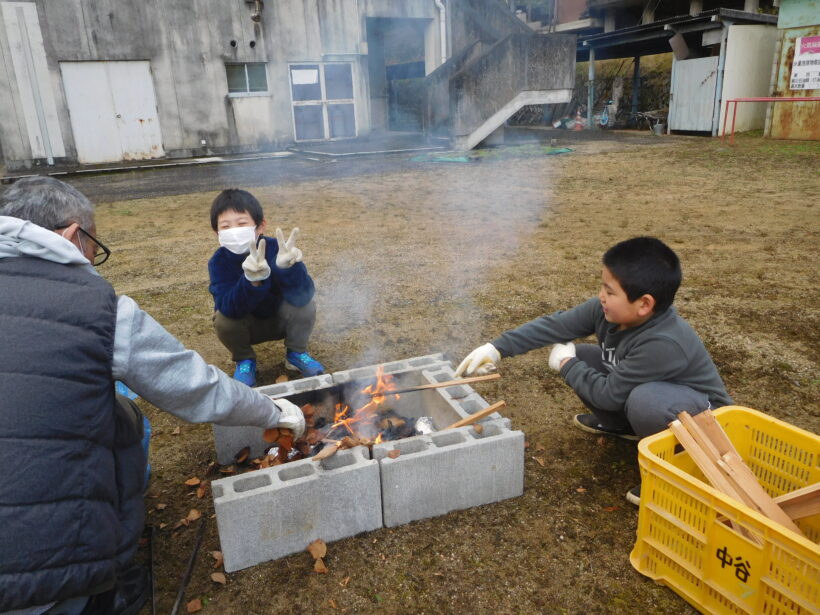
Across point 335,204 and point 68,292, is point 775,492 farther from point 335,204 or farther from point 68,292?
point 335,204

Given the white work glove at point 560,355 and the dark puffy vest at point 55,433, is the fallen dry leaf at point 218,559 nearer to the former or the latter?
the dark puffy vest at point 55,433

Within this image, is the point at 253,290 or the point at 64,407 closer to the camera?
the point at 64,407

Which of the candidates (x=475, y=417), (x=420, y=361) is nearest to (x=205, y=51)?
(x=420, y=361)

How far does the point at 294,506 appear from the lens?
2.24 m

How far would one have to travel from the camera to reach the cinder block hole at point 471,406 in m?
2.78

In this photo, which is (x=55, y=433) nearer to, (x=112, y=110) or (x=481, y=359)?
(x=481, y=359)

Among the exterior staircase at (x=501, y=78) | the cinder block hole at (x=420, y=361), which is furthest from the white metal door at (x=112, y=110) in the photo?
the cinder block hole at (x=420, y=361)

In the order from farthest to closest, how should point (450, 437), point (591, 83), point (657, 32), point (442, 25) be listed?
point (591, 83)
point (657, 32)
point (442, 25)
point (450, 437)

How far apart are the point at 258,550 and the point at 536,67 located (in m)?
13.2

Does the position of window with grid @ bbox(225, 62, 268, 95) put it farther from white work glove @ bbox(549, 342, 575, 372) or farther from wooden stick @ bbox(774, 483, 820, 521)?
wooden stick @ bbox(774, 483, 820, 521)

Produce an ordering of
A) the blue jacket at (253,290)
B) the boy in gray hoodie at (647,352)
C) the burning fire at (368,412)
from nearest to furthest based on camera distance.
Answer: the boy in gray hoodie at (647,352)
the burning fire at (368,412)
the blue jacket at (253,290)

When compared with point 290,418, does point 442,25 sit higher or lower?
higher

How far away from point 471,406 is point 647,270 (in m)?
0.98

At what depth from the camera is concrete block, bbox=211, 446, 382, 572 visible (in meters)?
2.17
